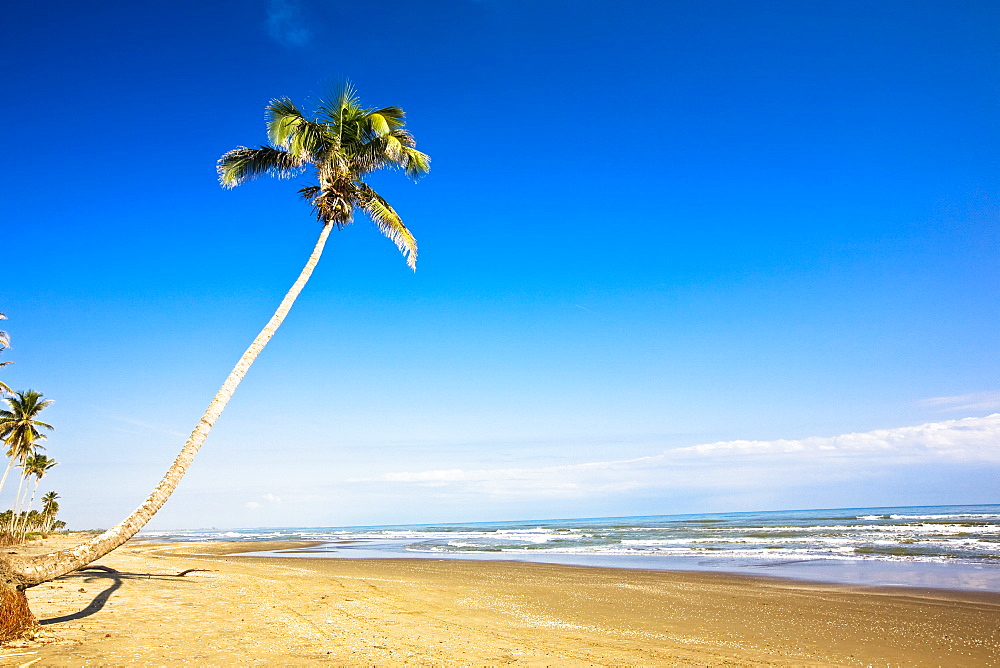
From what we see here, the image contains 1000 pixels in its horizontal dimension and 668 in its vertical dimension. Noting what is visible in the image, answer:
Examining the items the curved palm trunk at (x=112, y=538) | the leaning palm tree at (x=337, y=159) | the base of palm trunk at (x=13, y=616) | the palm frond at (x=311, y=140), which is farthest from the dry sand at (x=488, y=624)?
the palm frond at (x=311, y=140)

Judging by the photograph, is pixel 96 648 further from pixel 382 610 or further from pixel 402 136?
pixel 402 136

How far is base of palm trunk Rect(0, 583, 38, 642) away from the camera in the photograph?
625 centimetres

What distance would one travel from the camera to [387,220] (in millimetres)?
13875

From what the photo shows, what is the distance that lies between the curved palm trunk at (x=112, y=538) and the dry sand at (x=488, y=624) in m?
0.60

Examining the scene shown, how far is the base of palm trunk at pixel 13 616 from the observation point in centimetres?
625

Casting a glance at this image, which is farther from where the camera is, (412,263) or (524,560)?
(524,560)

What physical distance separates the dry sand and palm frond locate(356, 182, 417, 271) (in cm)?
867

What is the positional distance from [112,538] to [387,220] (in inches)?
361

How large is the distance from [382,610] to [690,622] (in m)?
6.30

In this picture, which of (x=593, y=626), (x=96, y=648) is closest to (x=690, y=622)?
(x=593, y=626)

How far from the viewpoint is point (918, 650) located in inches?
334

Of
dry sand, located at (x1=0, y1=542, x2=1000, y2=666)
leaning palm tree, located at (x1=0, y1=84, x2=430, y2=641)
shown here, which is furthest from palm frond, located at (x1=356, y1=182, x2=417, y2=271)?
dry sand, located at (x1=0, y1=542, x2=1000, y2=666)

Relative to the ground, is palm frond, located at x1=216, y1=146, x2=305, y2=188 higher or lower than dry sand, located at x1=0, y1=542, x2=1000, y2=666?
higher

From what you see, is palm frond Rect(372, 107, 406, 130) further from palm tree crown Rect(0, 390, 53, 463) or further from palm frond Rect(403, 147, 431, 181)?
palm tree crown Rect(0, 390, 53, 463)
